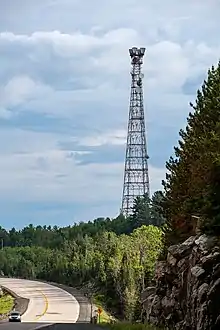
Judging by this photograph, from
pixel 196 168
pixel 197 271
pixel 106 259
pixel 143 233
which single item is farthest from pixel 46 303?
pixel 197 271

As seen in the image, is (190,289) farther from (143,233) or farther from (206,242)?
(143,233)

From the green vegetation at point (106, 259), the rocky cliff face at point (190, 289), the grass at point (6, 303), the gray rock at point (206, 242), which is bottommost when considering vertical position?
the grass at point (6, 303)

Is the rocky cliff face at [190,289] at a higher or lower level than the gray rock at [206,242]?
lower

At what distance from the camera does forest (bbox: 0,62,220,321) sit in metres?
39.2

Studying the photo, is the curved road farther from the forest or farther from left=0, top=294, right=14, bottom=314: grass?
the forest

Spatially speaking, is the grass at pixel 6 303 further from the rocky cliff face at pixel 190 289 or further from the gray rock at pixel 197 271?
the gray rock at pixel 197 271

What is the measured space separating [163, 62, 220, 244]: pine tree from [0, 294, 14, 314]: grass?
60625 mm

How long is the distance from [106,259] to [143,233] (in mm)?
17913

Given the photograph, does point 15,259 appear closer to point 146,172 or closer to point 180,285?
point 146,172

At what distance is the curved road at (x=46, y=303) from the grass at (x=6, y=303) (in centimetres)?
205

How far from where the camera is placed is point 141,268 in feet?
371

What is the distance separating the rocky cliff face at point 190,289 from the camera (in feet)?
83.9

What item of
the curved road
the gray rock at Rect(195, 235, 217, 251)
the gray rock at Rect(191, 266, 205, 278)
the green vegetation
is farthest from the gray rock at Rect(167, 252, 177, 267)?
the curved road

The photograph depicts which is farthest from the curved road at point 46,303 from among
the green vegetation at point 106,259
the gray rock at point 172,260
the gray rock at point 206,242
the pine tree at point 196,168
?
the gray rock at point 206,242
